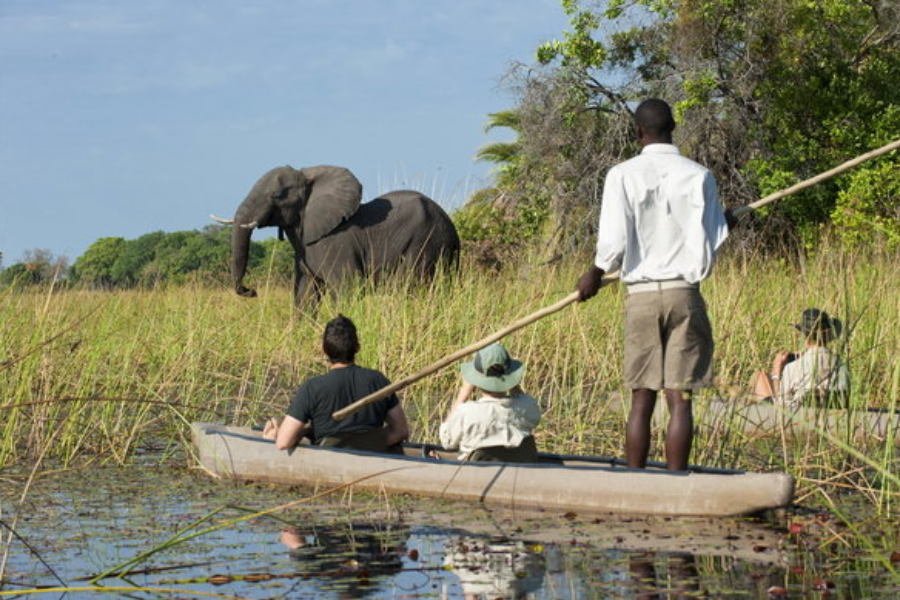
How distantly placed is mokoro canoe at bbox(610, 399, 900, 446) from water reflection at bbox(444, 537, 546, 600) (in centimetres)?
130

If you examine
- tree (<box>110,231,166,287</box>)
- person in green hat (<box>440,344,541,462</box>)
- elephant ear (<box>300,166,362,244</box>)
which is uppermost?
tree (<box>110,231,166,287</box>)

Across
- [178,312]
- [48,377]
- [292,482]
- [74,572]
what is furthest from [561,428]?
[178,312]

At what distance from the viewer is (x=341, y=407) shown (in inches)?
294

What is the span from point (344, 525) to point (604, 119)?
18857 mm

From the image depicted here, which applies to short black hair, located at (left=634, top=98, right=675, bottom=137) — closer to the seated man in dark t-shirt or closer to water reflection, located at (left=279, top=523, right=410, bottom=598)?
the seated man in dark t-shirt

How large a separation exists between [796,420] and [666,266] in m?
2.01

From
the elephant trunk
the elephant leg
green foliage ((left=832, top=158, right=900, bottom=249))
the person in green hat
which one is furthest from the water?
green foliage ((left=832, top=158, right=900, bottom=249))

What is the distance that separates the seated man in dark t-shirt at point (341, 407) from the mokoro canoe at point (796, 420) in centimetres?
145

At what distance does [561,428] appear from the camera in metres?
9.23

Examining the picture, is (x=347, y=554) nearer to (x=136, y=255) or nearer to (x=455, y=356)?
(x=455, y=356)

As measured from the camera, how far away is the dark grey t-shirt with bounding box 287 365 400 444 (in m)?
7.40

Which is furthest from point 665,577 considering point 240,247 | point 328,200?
point 240,247

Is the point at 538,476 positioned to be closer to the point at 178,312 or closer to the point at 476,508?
the point at 476,508

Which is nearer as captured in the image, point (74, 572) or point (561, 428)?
point (74, 572)
